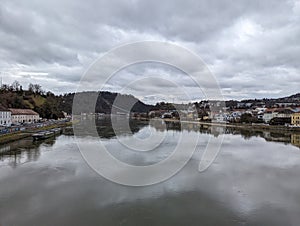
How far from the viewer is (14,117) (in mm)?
19250

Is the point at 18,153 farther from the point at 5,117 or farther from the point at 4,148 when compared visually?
the point at 5,117

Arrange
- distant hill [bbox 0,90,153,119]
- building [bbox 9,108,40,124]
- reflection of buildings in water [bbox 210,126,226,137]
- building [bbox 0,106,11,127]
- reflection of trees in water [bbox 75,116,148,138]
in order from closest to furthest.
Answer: reflection of trees in water [bbox 75,116,148,138]
reflection of buildings in water [bbox 210,126,226,137]
building [bbox 0,106,11,127]
building [bbox 9,108,40,124]
distant hill [bbox 0,90,153,119]

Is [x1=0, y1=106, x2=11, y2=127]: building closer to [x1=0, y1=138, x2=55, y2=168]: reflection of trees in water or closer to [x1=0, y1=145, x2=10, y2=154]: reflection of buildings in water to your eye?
[x1=0, y1=138, x2=55, y2=168]: reflection of trees in water

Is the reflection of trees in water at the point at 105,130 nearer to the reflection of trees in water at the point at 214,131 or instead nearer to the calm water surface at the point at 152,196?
the reflection of trees in water at the point at 214,131

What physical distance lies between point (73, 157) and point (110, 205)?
4.55 metres

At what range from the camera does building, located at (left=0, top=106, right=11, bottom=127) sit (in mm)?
16734

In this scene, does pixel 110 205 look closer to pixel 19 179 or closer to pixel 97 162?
pixel 19 179

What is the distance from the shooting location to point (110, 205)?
4270mm

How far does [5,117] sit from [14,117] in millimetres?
2009

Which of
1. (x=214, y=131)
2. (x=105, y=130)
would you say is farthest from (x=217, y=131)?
(x=105, y=130)

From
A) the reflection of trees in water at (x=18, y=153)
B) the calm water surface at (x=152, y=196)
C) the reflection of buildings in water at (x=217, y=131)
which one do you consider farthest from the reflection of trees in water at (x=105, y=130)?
the calm water surface at (x=152, y=196)

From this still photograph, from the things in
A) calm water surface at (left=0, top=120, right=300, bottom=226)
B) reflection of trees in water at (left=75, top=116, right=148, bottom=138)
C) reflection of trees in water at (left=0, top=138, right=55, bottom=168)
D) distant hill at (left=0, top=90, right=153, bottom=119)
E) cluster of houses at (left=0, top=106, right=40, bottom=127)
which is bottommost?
calm water surface at (left=0, top=120, right=300, bottom=226)

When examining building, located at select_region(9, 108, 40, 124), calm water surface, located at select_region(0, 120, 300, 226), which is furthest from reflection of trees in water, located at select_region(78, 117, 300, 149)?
calm water surface, located at select_region(0, 120, 300, 226)

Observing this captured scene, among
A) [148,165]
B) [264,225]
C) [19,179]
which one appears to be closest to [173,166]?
[148,165]
